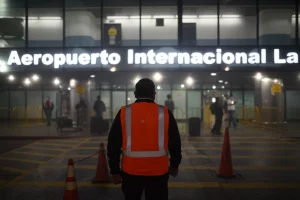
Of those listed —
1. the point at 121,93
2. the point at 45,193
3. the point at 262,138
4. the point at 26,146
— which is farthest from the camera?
the point at 121,93

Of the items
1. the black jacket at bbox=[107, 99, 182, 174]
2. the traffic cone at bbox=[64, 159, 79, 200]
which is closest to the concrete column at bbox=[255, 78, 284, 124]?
the traffic cone at bbox=[64, 159, 79, 200]

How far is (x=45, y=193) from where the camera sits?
19.8 feet

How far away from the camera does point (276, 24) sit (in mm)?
17875

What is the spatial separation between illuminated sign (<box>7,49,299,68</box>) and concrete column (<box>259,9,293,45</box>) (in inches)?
45.3

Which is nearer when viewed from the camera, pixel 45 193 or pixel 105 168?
pixel 45 193

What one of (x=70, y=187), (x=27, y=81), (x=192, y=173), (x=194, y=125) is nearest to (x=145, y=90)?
(x=70, y=187)

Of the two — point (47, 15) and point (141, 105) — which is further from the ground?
point (47, 15)

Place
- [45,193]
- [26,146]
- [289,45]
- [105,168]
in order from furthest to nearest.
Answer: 1. [289,45]
2. [26,146]
3. [105,168]
4. [45,193]

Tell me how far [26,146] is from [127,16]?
9.65 m

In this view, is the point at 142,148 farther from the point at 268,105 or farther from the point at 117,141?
the point at 268,105

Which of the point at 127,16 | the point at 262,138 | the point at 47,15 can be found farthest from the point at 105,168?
the point at 47,15

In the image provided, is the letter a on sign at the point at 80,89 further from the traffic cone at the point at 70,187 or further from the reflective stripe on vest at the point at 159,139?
the reflective stripe on vest at the point at 159,139

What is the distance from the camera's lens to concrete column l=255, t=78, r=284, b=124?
1786 centimetres

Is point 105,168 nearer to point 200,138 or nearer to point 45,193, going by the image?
point 45,193
